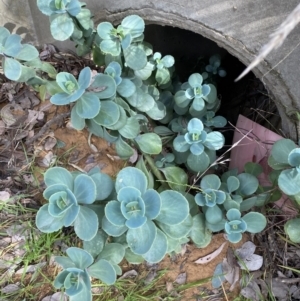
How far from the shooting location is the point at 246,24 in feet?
4.18

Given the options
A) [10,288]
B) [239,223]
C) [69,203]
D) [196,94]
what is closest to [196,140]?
[196,94]

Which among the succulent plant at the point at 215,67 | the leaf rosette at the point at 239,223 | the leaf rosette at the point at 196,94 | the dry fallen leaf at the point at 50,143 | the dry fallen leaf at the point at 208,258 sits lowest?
the dry fallen leaf at the point at 208,258

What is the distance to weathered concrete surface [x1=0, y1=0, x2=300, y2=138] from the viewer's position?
1237 mm

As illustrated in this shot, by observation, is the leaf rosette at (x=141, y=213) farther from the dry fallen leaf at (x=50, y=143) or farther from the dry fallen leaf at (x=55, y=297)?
the dry fallen leaf at (x=50, y=143)

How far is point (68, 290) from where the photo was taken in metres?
1.12

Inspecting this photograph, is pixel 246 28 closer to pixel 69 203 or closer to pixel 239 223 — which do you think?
pixel 239 223

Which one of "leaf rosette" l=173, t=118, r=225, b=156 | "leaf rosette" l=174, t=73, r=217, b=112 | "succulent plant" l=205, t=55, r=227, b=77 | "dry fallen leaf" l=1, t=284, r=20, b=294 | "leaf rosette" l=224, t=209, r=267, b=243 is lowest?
"dry fallen leaf" l=1, t=284, r=20, b=294

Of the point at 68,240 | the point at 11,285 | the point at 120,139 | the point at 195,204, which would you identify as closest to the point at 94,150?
the point at 120,139

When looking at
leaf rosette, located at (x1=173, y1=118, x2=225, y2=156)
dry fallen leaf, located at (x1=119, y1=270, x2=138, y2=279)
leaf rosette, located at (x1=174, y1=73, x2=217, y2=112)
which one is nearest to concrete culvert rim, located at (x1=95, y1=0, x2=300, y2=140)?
leaf rosette, located at (x1=174, y1=73, x2=217, y2=112)

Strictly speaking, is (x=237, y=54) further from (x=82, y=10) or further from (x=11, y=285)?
(x=11, y=285)

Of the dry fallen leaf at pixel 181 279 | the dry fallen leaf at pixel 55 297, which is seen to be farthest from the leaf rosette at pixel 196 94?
the dry fallen leaf at pixel 55 297

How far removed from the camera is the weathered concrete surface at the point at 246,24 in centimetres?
124

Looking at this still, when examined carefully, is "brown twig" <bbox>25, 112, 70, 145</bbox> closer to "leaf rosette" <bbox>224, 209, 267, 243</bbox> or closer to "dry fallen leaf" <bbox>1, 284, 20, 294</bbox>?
"dry fallen leaf" <bbox>1, 284, 20, 294</bbox>

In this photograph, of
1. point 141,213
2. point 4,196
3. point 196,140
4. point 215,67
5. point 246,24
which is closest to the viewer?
point 141,213
